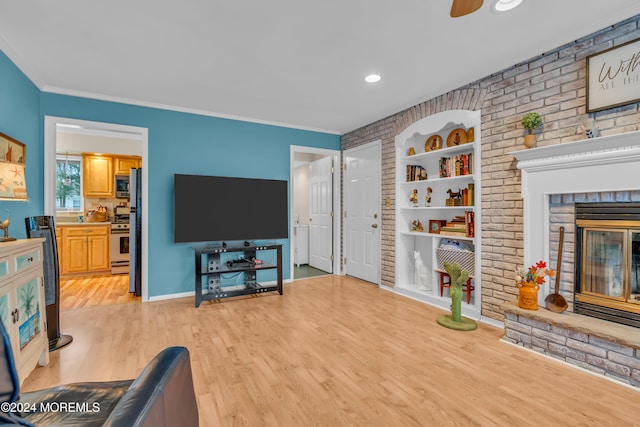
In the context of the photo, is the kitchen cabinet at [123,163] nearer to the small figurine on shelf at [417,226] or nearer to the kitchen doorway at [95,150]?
the kitchen doorway at [95,150]

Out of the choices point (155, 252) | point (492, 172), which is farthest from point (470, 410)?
point (155, 252)

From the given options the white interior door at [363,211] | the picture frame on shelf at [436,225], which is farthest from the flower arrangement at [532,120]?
the white interior door at [363,211]

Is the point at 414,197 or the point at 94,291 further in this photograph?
the point at 94,291

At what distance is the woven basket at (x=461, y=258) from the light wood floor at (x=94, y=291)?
3.87 m

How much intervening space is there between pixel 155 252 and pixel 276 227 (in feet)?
5.14

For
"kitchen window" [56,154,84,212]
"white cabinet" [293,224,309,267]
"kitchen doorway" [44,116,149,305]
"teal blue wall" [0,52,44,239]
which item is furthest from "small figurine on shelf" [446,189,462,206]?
"kitchen window" [56,154,84,212]

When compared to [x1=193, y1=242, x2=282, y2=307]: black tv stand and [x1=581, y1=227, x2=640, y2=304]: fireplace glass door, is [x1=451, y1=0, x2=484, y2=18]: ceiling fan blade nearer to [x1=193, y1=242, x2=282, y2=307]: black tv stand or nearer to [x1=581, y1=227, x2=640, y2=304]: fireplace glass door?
[x1=581, y1=227, x2=640, y2=304]: fireplace glass door

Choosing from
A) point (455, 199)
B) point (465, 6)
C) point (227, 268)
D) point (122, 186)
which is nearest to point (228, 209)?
point (227, 268)

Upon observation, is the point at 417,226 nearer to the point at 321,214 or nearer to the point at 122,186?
the point at 321,214

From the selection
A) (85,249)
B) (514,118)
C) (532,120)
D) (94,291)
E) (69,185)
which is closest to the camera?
(532,120)

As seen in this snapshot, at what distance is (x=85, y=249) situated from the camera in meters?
5.22

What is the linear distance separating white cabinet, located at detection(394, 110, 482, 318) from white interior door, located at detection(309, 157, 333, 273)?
5.20 ft

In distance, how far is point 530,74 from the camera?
276 centimetres

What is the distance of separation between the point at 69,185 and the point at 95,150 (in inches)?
32.7
